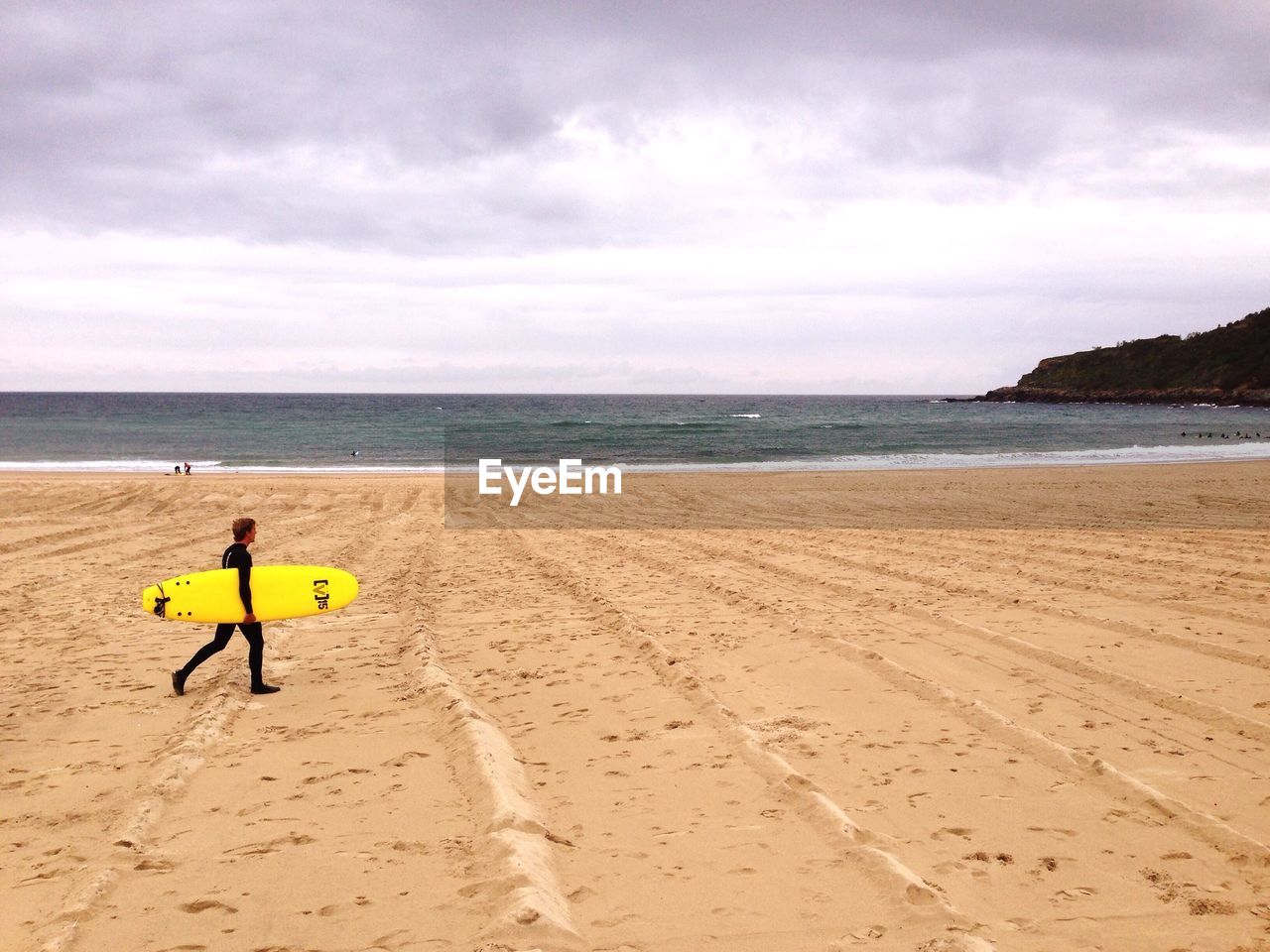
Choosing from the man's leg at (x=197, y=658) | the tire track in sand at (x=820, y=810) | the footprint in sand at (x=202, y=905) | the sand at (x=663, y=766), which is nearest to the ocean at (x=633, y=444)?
the sand at (x=663, y=766)

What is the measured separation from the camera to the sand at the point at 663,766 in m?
3.81

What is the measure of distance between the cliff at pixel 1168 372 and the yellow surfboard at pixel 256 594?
351 feet

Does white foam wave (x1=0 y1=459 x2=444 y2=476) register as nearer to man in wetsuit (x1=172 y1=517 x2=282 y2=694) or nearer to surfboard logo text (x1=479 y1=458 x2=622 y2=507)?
surfboard logo text (x1=479 y1=458 x2=622 y2=507)

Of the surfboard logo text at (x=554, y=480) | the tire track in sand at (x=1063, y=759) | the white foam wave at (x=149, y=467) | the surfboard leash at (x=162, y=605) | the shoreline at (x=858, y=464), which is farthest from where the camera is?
the white foam wave at (x=149, y=467)

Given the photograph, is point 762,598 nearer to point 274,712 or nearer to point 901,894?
point 274,712

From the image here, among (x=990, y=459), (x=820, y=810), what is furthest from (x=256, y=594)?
(x=990, y=459)

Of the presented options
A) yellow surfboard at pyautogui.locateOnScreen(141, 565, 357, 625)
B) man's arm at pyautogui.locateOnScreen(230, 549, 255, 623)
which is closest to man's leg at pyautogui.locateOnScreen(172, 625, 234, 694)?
yellow surfboard at pyautogui.locateOnScreen(141, 565, 357, 625)

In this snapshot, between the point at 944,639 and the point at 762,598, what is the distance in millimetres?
2477

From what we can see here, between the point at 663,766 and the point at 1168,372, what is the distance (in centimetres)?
12670

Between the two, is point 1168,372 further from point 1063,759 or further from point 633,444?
point 1063,759

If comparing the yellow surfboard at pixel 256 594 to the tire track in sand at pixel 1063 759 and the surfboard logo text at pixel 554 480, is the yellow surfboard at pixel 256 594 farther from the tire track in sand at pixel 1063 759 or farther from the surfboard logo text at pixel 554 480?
the surfboard logo text at pixel 554 480

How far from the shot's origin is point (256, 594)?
7.95m

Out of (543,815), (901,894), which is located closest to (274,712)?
(543,815)

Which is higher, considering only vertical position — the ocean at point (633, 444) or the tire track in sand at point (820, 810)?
the ocean at point (633, 444)
